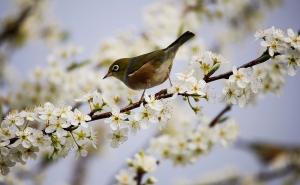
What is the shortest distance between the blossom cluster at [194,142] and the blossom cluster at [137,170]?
0.69m

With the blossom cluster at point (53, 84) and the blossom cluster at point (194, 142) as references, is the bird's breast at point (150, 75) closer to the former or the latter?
the blossom cluster at point (194, 142)

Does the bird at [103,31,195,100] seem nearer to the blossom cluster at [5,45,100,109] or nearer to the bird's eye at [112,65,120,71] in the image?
the bird's eye at [112,65,120,71]

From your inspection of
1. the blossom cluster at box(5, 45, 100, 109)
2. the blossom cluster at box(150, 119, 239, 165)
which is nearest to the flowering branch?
the blossom cluster at box(150, 119, 239, 165)

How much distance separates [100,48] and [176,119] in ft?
4.46

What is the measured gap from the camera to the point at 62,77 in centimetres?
471

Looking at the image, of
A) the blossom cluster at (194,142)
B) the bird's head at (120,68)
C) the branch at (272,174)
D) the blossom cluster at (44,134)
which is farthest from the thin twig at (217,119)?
the branch at (272,174)

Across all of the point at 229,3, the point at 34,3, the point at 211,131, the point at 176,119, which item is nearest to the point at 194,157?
the point at 211,131

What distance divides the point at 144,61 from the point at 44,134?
76cm

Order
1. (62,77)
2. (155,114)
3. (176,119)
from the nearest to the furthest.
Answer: (155,114), (62,77), (176,119)

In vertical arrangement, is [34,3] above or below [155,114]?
above

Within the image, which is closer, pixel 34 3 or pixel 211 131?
pixel 211 131

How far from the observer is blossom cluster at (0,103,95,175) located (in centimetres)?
252

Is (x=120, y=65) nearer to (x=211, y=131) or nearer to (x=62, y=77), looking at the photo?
(x=211, y=131)

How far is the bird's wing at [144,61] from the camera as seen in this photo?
276cm
